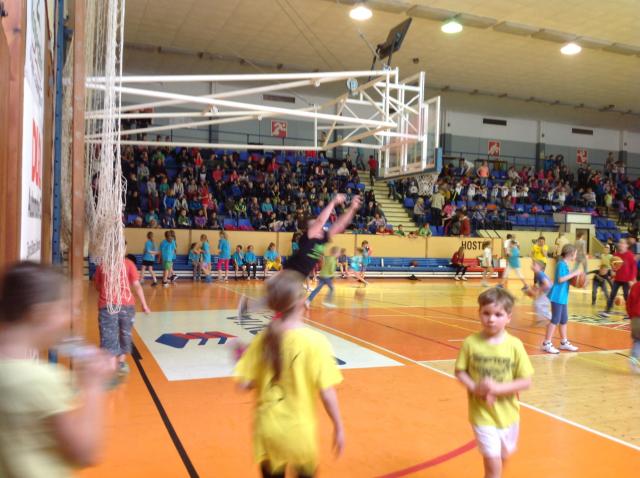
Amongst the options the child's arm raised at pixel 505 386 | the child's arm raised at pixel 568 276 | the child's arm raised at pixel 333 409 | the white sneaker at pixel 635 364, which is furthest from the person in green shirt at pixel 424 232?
the child's arm raised at pixel 333 409

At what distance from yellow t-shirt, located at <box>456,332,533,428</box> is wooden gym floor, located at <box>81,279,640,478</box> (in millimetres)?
993

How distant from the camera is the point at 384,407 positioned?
202 inches

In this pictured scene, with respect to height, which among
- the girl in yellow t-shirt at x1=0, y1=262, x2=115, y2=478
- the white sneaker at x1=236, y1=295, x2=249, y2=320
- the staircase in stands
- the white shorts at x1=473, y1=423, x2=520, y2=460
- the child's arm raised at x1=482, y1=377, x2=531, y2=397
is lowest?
the white shorts at x1=473, y1=423, x2=520, y2=460

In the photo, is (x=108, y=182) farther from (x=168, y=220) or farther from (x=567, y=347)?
(x=168, y=220)

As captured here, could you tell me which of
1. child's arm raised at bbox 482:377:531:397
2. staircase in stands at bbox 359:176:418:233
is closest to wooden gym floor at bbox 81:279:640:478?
child's arm raised at bbox 482:377:531:397

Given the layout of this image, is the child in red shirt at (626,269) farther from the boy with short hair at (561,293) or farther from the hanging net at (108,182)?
the hanging net at (108,182)

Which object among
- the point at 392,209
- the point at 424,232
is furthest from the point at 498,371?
the point at 392,209

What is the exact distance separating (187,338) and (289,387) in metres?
6.08

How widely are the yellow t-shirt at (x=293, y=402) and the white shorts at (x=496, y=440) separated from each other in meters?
1.06

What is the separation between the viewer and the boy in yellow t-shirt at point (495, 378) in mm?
2920

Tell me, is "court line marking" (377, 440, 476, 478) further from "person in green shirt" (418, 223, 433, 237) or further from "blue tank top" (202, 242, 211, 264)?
"person in green shirt" (418, 223, 433, 237)

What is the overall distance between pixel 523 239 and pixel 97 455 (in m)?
24.9

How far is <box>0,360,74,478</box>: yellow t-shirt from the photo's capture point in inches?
54.3

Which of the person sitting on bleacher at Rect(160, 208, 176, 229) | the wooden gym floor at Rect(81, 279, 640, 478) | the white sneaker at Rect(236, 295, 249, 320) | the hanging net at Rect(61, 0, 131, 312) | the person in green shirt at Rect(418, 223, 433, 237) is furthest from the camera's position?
the person in green shirt at Rect(418, 223, 433, 237)
